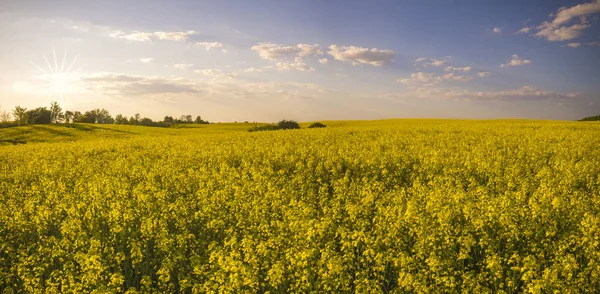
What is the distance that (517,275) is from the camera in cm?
791

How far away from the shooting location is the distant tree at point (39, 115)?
78075mm

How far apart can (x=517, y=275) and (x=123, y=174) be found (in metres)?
17.4

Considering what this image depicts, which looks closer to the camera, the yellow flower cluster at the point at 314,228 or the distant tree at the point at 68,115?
the yellow flower cluster at the point at 314,228

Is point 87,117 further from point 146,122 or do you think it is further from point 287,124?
point 287,124

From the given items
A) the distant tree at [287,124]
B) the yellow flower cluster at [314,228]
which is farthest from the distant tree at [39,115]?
the yellow flower cluster at [314,228]

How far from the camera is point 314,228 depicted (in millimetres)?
8906

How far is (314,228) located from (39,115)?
89835 mm

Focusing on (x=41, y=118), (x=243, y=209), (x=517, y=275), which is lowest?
(x=517, y=275)

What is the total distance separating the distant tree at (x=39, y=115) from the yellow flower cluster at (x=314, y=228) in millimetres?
67700

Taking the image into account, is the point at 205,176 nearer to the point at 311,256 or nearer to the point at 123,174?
the point at 123,174

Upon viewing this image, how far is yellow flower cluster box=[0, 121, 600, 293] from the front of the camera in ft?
23.0

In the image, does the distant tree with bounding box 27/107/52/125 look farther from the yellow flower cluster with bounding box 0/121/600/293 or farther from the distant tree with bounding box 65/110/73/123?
the yellow flower cluster with bounding box 0/121/600/293

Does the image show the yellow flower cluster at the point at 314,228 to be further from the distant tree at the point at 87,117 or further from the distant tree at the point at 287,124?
the distant tree at the point at 87,117

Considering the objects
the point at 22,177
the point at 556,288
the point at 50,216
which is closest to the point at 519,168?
the point at 556,288
